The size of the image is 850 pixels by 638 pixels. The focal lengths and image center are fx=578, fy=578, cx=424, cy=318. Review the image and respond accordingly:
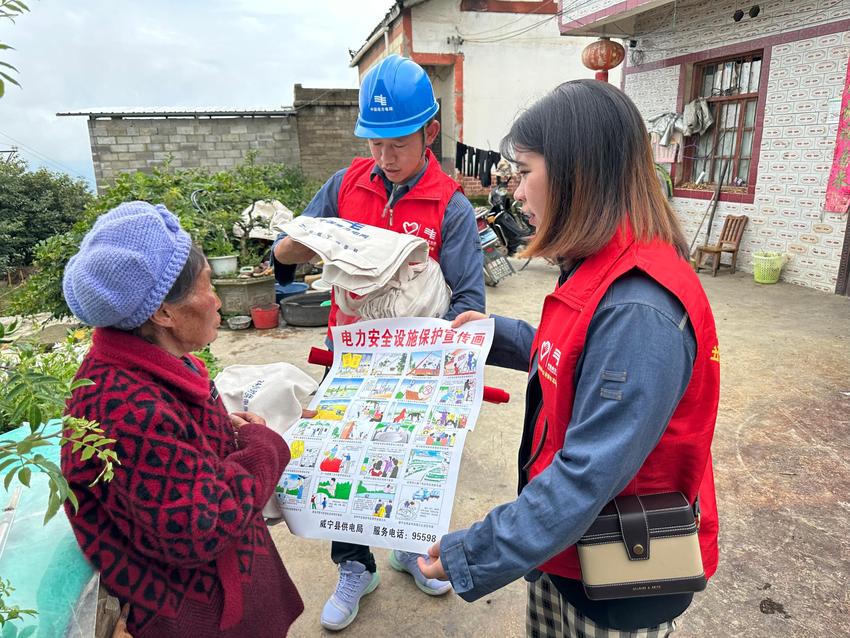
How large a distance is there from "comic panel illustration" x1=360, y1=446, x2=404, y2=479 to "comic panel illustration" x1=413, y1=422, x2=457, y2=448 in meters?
0.05

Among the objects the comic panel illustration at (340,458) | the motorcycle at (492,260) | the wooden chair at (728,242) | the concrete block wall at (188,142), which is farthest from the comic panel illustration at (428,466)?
the concrete block wall at (188,142)

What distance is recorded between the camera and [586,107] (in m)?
0.93

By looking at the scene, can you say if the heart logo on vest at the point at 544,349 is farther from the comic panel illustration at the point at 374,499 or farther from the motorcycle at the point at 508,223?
the motorcycle at the point at 508,223

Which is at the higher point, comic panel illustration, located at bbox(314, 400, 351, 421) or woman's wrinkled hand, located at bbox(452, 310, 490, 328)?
woman's wrinkled hand, located at bbox(452, 310, 490, 328)

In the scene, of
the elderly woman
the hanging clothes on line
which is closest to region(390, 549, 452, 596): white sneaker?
the elderly woman

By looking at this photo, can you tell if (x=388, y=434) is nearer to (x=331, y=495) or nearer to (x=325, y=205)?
(x=331, y=495)

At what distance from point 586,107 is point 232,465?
87 cm

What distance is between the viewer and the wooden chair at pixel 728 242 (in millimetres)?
6973

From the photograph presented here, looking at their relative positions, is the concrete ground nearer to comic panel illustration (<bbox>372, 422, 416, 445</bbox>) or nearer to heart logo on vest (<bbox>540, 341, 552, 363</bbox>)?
comic panel illustration (<bbox>372, 422, 416, 445</bbox>)

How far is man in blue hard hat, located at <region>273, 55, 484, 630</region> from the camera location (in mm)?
1663

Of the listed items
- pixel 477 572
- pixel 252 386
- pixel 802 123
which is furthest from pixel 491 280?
pixel 477 572

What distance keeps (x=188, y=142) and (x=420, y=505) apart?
12129mm

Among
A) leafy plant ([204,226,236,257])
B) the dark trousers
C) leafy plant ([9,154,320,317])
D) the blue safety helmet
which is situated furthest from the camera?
leafy plant ([204,226,236,257])

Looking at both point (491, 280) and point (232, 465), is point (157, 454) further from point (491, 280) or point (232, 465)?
point (491, 280)
